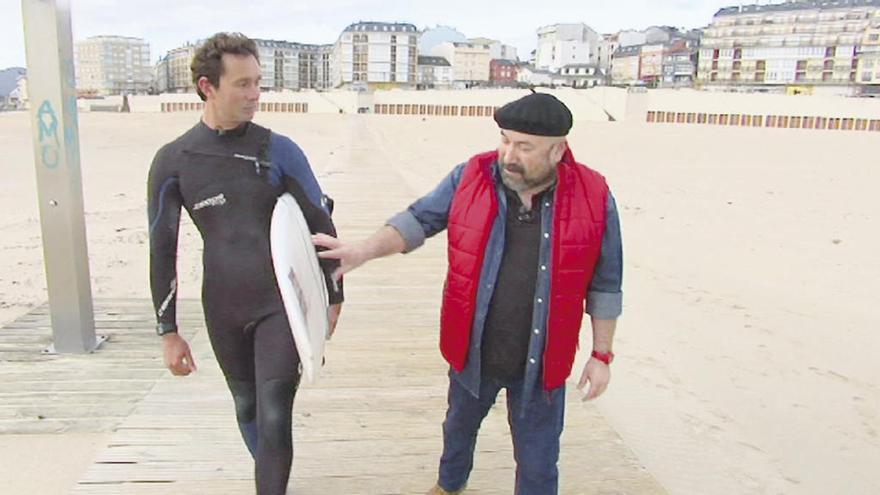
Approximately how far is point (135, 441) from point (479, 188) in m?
2.11

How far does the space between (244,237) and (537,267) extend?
997mm

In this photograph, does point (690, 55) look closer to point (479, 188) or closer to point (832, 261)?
point (832, 261)

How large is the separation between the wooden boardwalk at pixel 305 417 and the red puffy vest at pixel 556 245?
36.5 inches

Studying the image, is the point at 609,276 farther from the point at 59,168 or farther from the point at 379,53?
the point at 379,53

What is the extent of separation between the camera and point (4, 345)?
4.52 m

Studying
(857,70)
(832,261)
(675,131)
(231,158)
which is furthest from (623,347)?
(857,70)

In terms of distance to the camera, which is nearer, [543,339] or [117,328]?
[543,339]

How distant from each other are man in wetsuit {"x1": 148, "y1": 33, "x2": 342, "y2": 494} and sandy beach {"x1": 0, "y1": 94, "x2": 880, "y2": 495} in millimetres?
1386

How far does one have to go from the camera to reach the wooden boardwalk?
9.53 ft

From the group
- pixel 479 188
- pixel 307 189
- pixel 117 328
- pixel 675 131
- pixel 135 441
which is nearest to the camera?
pixel 479 188

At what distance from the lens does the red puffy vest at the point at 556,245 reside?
2.15 meters

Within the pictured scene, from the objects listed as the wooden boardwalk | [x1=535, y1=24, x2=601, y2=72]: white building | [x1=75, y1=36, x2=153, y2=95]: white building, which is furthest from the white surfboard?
[x1=75, y1=36, x2=153, y2=95]: white building

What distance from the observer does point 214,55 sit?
7.48 ft

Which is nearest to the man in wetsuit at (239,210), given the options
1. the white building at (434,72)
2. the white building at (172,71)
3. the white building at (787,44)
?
the white building at (787,44)
